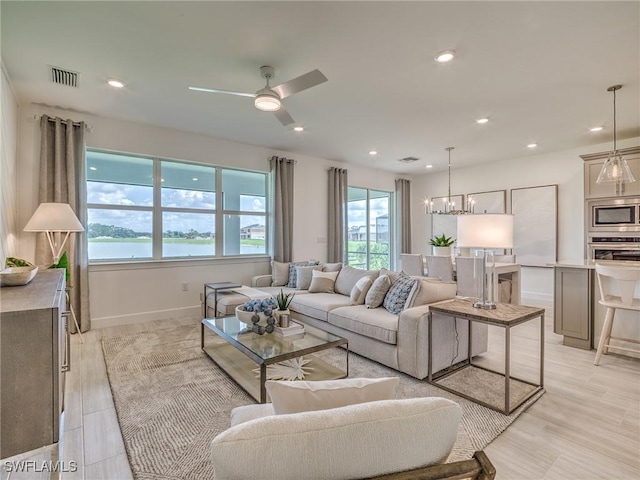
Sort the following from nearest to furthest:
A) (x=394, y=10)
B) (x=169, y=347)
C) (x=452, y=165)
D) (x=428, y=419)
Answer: (x=428, y=419) → (x=394, y=10) → (x=169, y=347) → (x=452, y=165)

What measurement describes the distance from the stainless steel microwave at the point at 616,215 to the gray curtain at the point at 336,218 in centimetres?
409

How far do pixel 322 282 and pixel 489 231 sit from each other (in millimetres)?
2406

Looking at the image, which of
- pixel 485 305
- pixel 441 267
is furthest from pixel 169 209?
pixel 485 305

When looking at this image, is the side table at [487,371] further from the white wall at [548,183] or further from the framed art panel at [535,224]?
the framed art panel at [535,224]

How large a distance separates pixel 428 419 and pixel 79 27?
335 cm

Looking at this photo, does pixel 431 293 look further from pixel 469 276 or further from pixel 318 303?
pixel 469 276

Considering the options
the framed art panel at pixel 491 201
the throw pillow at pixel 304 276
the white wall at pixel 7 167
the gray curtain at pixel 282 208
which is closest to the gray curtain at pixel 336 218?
the gray curtain at pixel 282 208

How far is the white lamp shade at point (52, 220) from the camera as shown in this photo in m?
3.15

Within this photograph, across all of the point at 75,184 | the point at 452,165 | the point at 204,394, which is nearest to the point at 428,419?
the point at 204,394

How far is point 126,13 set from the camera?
2223 millimetres

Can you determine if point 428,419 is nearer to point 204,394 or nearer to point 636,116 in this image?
point 204,394

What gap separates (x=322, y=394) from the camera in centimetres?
99

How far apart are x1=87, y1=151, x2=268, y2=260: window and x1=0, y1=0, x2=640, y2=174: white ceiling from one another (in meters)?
0.76

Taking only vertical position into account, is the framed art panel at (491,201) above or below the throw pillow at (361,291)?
above
